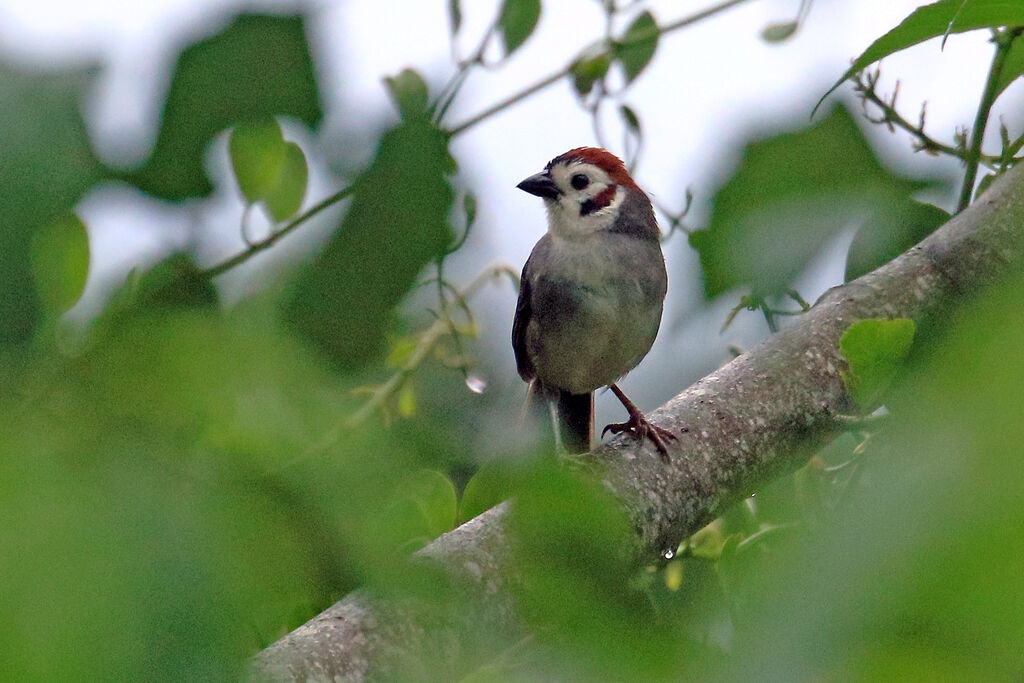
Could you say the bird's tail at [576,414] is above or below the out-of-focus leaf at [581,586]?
below

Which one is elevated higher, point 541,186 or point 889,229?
point 889,229

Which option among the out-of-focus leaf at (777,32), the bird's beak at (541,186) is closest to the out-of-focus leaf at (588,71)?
the out-of-focus leaf at (777,32)

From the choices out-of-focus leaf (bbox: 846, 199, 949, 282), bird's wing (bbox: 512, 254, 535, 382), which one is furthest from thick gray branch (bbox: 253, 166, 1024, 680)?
bird's wing (bbox: 512, 254, 535, 382)

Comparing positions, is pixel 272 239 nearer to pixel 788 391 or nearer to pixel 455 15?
pixel 455 15

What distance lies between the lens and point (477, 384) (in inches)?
17.6

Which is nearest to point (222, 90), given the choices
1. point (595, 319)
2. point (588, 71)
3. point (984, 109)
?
point (984, 109)

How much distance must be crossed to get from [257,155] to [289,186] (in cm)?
2

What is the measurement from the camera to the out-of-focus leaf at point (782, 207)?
1.85 ft

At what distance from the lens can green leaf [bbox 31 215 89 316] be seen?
0.31m

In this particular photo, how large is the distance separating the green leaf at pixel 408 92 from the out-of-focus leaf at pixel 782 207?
211 millimetres

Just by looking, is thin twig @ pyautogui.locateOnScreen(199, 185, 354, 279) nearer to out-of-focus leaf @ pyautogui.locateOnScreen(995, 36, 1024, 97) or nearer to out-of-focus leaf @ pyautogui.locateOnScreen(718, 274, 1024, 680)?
out-of-focus leaf @ pyautogui.locateOnScreen(718, 274, 1024, 680)

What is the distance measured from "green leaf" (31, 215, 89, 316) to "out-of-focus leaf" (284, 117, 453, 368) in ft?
0.23

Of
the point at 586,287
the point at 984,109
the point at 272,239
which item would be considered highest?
the point at 272,239

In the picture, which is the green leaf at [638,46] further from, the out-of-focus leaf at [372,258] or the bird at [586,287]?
the out-of-focus leaf at [372,258]
